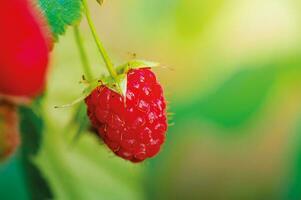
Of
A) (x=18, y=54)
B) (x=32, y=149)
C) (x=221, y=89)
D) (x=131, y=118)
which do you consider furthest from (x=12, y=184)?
(x=221, y=89)

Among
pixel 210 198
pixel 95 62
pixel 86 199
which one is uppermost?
pixel 95 62

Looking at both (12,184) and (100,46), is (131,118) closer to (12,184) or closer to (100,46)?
(100,46)

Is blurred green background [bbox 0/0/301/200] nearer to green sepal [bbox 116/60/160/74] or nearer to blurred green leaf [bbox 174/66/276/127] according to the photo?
blurred green leaf [bbox 174/66/276/127]

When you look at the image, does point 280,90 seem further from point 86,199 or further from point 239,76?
point 86,199

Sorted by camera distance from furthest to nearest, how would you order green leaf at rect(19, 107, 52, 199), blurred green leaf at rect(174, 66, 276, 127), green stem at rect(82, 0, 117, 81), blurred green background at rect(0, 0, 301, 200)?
blurred green leaf at rect(174, 66, 276, 127) < blurred green background at rect(0, 0, 301, 200) < green leaf at rect(19, 107, 52, 199) < green stem at rect(82, 0, 117, 81)

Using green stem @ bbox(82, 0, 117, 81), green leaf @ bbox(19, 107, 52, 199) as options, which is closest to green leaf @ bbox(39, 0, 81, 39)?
green stem @ bbox(82, 0, 117, 81)

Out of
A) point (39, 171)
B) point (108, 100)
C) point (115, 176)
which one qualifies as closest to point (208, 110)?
point (115, 176)
